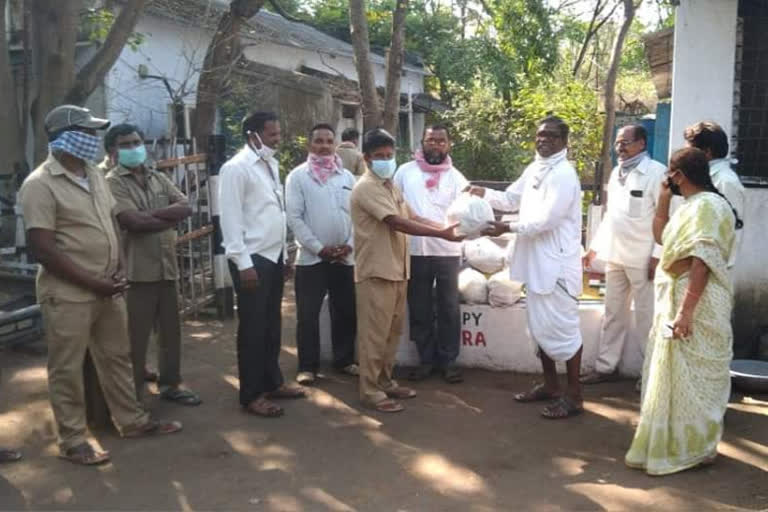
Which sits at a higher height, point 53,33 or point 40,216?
point 53,33

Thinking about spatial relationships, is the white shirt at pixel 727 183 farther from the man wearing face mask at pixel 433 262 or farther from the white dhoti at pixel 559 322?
the man wearing face mask at pixel 433 262

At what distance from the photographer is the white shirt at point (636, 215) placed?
5.36 m

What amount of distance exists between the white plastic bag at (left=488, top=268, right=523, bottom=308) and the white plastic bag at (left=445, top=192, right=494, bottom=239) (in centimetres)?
87

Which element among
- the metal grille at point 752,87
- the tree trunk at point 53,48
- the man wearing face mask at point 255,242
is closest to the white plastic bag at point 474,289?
the man wearing face mask at point 255,242

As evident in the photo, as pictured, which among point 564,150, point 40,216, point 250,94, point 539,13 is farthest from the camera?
point 539,13

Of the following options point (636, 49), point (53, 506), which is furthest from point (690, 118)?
point (636, 49)

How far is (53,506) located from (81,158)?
5.80ft

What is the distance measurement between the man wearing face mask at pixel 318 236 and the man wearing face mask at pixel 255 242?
511 millimetres

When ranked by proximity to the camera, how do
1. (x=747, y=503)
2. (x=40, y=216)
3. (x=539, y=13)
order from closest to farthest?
(x=747, y=503), (x=40, y=216), (x=539, y=13)

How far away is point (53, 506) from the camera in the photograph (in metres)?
3.86

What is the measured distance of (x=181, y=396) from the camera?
5.39 meters

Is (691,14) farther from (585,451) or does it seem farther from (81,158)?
(81,158)

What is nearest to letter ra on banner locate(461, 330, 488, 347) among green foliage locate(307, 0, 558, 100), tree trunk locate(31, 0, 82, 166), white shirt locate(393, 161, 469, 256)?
white shirt locate(393, 161, 469, 256)

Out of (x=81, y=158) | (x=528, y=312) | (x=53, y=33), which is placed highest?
(x=53, y=33)
